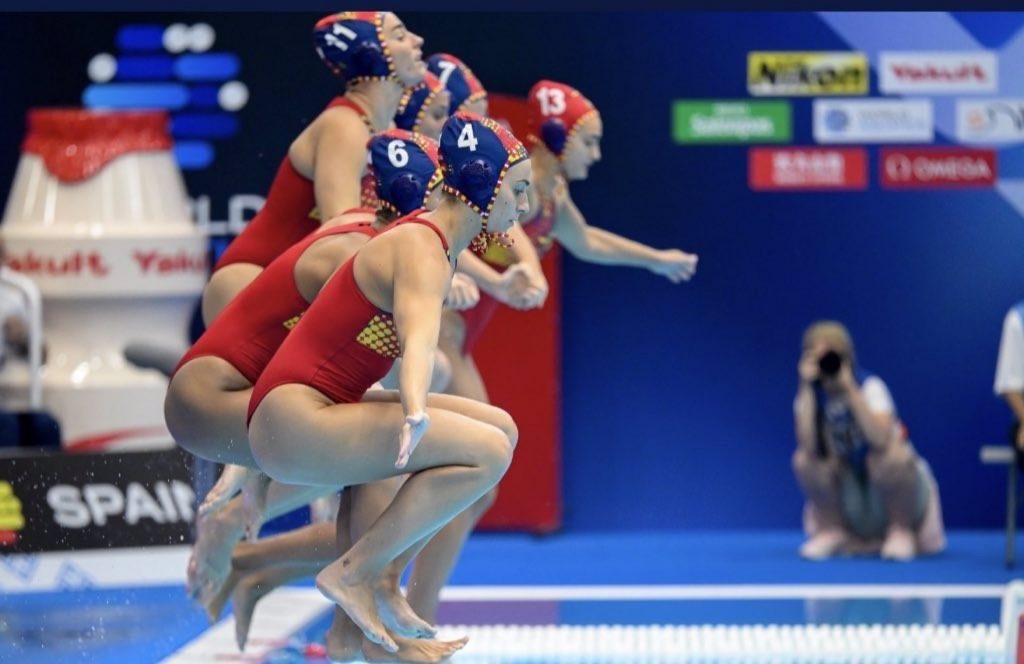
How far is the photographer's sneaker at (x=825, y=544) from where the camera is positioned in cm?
999

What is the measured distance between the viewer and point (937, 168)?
1072 cm

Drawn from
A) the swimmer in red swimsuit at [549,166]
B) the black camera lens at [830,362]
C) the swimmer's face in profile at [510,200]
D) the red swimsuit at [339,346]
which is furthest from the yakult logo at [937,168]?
the red swimsuit at [339,346]

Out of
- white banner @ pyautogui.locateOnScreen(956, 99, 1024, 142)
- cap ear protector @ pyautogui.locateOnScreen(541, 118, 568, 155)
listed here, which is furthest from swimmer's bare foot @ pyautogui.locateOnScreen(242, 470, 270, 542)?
white banner @ pyautogui.locateOnScreen(956, 99, 1024, 142)

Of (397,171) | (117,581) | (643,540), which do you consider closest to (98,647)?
(117,581)

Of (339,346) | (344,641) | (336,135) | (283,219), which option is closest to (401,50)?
(336,135)

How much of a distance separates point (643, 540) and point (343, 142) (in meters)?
5.12

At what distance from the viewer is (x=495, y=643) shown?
7.82 metres

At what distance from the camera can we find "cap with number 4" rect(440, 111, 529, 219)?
5.07 meters

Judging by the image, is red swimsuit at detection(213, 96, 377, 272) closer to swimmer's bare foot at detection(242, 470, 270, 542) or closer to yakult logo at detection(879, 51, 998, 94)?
swimmer's bare foot at detection(242, 470, 270, 542)

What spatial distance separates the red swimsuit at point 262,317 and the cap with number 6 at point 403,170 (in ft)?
0.46

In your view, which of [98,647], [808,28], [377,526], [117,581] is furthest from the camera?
[808,28]

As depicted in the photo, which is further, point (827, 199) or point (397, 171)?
point (827, 199)

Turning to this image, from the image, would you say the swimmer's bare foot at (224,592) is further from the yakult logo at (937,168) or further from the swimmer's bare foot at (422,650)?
the yakult logo at (937,168)

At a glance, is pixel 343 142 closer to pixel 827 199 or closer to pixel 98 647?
pixel 98 647
